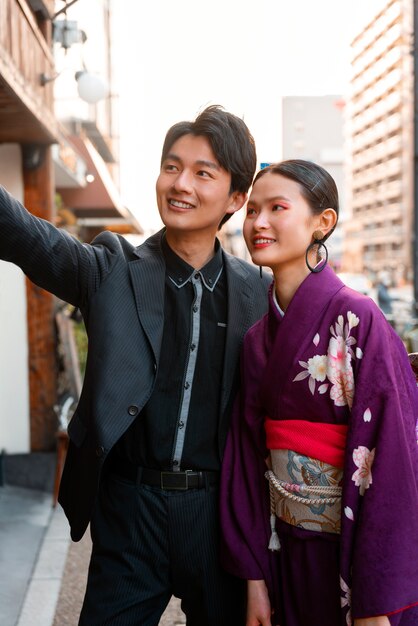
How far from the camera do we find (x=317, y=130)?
123375 millimetres

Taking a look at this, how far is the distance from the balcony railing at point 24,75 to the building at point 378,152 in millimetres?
77294

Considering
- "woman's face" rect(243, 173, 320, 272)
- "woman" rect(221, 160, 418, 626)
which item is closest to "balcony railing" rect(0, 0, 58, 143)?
"woman's face" rect(243, 173, 320, 272)

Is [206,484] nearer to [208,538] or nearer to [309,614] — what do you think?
[208,538]

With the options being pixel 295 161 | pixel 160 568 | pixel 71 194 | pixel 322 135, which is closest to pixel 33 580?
Answer: pixel 160 568

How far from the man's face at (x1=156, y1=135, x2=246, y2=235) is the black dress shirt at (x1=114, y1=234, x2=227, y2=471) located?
18 cm

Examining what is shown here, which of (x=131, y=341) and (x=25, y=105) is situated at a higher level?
(x=25, y=105)

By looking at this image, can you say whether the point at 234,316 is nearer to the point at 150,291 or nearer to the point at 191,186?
the point at 150,291

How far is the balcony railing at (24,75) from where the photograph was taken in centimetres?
399

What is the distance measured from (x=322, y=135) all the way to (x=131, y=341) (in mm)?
127540

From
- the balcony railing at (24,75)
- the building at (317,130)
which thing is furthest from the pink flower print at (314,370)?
the building at (317,130)

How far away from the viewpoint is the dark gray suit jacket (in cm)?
204

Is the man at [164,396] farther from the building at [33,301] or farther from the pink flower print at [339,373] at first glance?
the building at [33,301]

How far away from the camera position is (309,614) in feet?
6.72

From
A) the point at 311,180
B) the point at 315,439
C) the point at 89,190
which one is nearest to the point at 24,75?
the point at 311,180
